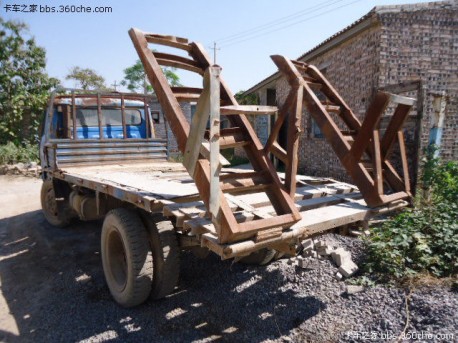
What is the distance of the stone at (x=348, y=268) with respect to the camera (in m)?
3.34

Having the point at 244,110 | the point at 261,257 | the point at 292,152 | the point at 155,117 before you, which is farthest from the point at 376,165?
the point at 155,117

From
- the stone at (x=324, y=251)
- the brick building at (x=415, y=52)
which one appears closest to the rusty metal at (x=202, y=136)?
the stone at (x=324, y=251)

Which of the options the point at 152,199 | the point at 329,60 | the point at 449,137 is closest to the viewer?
the point at 152,199

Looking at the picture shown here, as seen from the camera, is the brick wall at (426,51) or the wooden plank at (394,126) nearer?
the wooden plank at (394,126)

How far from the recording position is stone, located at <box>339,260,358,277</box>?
3.34 m

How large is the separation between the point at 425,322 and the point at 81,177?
12.2ft

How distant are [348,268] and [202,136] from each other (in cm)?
225

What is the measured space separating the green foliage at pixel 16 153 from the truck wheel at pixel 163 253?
46.5 feet

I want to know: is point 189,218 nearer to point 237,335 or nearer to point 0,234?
point 237,335

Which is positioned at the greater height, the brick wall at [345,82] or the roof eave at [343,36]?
the roof eave at [343,36]

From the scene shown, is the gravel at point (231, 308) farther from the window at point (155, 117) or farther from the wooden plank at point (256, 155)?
the window at point (155, 117)

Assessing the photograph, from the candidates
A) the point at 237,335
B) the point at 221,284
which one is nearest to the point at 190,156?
the point at 237,335

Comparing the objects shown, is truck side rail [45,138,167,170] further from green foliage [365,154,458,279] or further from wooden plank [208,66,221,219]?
wooden plank [208,66,221,219]

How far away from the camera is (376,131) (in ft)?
9.43
